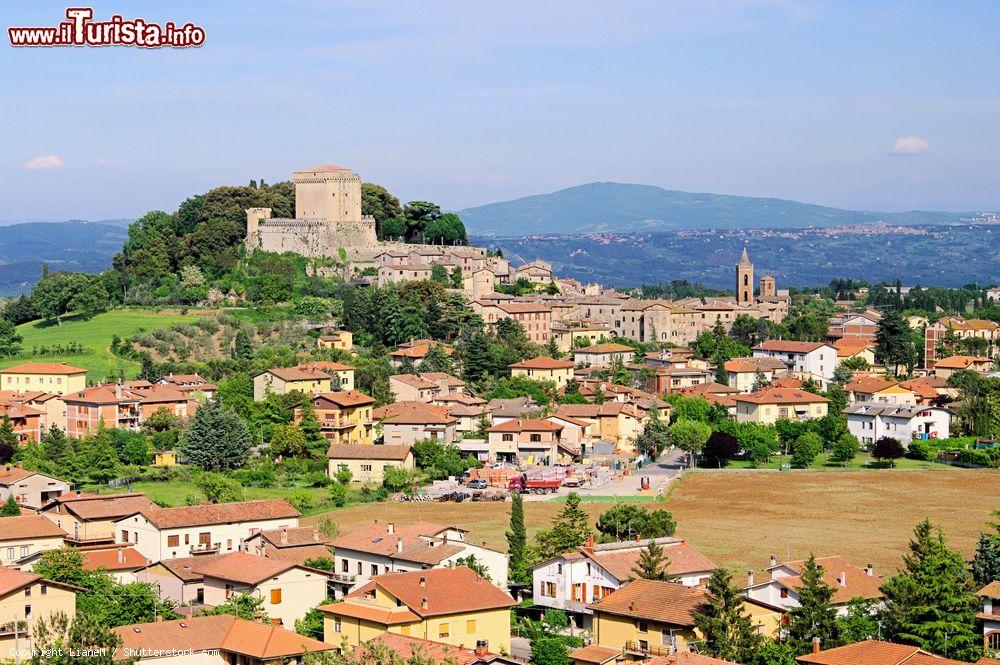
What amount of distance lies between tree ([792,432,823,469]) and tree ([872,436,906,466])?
2.31 m

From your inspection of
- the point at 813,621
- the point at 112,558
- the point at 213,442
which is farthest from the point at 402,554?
the point at 213,442

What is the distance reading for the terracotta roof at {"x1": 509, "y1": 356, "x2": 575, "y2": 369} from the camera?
67.1 meters

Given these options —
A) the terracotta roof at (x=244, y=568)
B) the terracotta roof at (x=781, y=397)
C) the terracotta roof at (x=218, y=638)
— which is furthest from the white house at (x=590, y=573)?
the terracotta roof at (x=781, y=397)

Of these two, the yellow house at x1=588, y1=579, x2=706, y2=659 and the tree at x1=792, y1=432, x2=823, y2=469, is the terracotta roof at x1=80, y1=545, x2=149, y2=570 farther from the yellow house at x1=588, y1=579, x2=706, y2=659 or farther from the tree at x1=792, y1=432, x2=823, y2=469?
the tree at x1=792, y1=432, x2=823, y2=469

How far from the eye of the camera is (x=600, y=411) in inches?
2352

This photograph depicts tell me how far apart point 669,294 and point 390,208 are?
1787 inches

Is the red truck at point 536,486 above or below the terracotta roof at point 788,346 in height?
below

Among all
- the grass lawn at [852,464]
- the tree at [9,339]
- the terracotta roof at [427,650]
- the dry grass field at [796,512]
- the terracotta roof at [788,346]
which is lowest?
the grass lawn at [852,464]

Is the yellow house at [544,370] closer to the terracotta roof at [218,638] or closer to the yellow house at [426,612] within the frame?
the yellow house at [426,612]

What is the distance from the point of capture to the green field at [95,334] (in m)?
66.9

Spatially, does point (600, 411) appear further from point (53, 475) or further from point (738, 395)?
point (53, 475)

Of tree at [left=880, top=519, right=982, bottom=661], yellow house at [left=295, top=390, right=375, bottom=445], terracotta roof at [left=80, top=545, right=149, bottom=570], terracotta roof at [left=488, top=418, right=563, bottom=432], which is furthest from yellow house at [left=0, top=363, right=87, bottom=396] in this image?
tree at [left=880, top=519, right=982, bottom=661]

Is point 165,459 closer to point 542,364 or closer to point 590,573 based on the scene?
point 542,364

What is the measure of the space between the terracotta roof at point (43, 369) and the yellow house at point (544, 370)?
18497 millimetres
